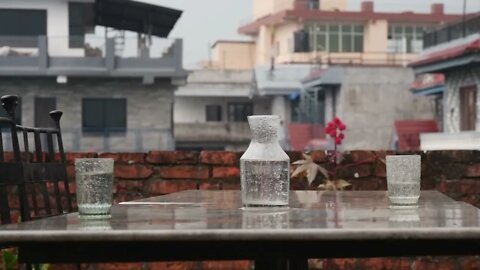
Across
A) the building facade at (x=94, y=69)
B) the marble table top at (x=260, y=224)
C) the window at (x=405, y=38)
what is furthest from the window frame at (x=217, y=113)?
the marble table top at (x=260, y=224)

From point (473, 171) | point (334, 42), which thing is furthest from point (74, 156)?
point (334, 42)

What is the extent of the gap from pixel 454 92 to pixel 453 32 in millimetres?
1819

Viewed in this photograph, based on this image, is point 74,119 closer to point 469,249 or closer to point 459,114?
point 459,114

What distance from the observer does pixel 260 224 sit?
6.77 feet

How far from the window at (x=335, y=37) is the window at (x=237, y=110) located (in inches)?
179

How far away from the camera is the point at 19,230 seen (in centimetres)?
195

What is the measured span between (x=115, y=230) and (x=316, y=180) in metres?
2.72

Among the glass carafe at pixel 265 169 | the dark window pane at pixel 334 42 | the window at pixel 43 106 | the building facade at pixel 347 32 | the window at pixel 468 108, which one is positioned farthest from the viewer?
the dark window pane at pixel 334 42

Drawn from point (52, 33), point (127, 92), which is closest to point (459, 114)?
point (127, 92)

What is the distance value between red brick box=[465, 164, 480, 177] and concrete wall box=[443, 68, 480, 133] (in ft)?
60.2

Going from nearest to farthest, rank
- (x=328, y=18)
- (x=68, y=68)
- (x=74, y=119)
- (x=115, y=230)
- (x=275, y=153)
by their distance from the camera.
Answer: (x=115, y=230) < (x=275, y=153) < (x=68, y=68) < (x=74, y=119) < (x=328, y=18)

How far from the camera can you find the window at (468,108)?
22744mm

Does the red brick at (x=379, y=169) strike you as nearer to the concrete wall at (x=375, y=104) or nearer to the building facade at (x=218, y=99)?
the concrete wall at (x=375, y=104)

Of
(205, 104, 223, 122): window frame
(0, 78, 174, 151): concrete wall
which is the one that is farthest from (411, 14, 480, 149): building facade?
(205, 104, 223, 122): window frame
